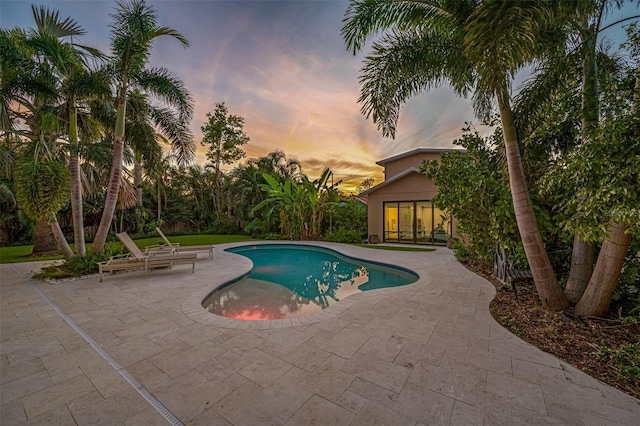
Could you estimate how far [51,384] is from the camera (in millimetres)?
2754

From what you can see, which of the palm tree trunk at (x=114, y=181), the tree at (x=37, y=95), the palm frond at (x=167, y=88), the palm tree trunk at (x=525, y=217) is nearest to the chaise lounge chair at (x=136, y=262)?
the palm tree trunk at (x=114, y=181)

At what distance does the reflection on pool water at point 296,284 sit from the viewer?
18.9 ft

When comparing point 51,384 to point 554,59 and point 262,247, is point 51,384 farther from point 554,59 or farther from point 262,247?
point 262,247

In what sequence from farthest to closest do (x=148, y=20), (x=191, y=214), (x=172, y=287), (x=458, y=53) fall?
1. (x=191, y=214)
2. (x=148, y=20)
3. (x=172, y=287)
4. (x=458, y=53)

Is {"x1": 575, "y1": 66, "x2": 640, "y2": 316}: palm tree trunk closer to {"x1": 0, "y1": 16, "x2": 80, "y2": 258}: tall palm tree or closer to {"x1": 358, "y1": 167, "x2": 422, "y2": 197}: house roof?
{"x1": 358, "y1": 167, "x2": 422, "y2": 197}: house roof

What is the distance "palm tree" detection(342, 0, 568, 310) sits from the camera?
340 centimetres

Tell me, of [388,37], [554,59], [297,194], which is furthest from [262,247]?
[554,59]

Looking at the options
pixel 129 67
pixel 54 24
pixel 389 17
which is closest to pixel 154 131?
pixel 129 67

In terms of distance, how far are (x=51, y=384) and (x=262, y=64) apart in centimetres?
1115

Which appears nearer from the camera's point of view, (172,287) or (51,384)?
(51,384)

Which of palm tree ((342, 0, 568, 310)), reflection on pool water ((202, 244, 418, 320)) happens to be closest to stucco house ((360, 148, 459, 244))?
reflection on pool water ((202, 244, 418, 320))

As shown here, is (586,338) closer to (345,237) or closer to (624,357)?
(624,357)

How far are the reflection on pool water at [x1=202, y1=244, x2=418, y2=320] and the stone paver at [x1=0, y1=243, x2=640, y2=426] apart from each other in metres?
1.16

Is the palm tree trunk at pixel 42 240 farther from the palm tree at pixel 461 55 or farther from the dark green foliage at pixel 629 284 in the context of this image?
the dark green foliage at pixel 629 284
